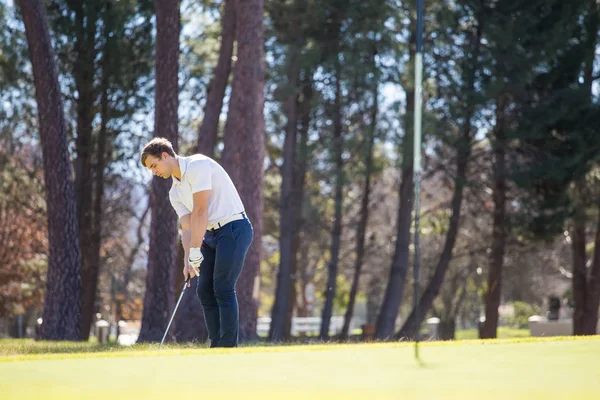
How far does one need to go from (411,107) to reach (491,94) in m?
2.37

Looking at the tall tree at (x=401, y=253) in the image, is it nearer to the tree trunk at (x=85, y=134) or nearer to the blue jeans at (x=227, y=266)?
the tree trunk at (x=85, y=134)

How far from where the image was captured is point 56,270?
15992 millimetres

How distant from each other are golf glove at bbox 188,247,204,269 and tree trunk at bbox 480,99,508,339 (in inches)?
647

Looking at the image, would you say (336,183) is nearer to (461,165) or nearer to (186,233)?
(461,165)

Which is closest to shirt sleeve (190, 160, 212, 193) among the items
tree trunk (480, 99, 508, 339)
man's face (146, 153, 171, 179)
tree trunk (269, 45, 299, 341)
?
man's face (146, 153, 171, 179)

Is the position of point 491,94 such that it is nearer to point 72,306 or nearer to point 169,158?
point 72,306

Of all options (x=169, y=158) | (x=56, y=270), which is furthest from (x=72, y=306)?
(x=169, y=158)

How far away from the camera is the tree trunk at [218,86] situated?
1991cm

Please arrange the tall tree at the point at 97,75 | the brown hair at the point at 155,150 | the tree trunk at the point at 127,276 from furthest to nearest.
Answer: the tree trunk at the point at 127,276
the tall tree at the point at 97,75
the brown hair at the point at 155,150

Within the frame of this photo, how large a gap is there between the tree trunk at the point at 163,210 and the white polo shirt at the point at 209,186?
7.86 meters

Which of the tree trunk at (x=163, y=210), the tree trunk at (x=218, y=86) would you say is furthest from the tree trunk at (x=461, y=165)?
the tree trunk at (x=163, y=210)

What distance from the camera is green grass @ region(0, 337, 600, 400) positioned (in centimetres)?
359

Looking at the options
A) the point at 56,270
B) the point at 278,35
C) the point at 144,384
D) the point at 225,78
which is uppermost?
the point at 278,35

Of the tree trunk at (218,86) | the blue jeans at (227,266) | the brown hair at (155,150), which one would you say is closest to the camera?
the brown hair at (155,150)
